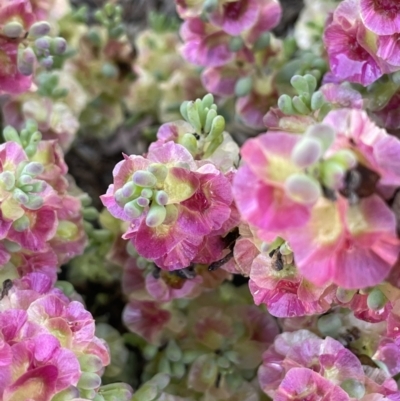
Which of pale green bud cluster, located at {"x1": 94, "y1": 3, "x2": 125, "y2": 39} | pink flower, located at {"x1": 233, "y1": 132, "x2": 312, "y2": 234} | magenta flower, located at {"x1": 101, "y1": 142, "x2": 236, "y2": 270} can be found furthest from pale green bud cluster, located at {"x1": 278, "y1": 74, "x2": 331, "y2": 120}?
pale green bud cluster, located at {"x1": 94, "y1": 3, "x2": 125, "y2": 39}

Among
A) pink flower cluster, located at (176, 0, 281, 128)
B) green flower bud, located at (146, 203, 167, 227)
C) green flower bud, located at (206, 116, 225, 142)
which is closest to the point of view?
green flower bud, located at (146, 203, 167, 227)

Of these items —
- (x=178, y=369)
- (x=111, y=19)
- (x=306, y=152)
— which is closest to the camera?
(x=306, y=152)

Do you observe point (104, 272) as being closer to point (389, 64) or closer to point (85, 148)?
point (85, 148)

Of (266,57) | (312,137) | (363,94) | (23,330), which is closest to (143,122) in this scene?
(266,57)

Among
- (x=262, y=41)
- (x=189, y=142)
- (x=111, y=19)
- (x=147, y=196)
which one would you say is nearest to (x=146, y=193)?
(x=147, y=196)

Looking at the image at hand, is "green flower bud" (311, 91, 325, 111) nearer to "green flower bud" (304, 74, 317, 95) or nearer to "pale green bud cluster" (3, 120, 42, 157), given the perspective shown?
"green flower bud" (304, 74, 317, 95)

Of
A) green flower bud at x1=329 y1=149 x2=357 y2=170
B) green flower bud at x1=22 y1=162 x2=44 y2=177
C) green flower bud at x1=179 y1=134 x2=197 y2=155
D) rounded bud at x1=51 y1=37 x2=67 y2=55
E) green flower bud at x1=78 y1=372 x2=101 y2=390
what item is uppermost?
green flower bud at x1=329 y1=149 x2=357 y2=170

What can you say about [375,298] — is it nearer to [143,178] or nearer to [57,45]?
[143,178]

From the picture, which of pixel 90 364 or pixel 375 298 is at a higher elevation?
pixel 375 298
